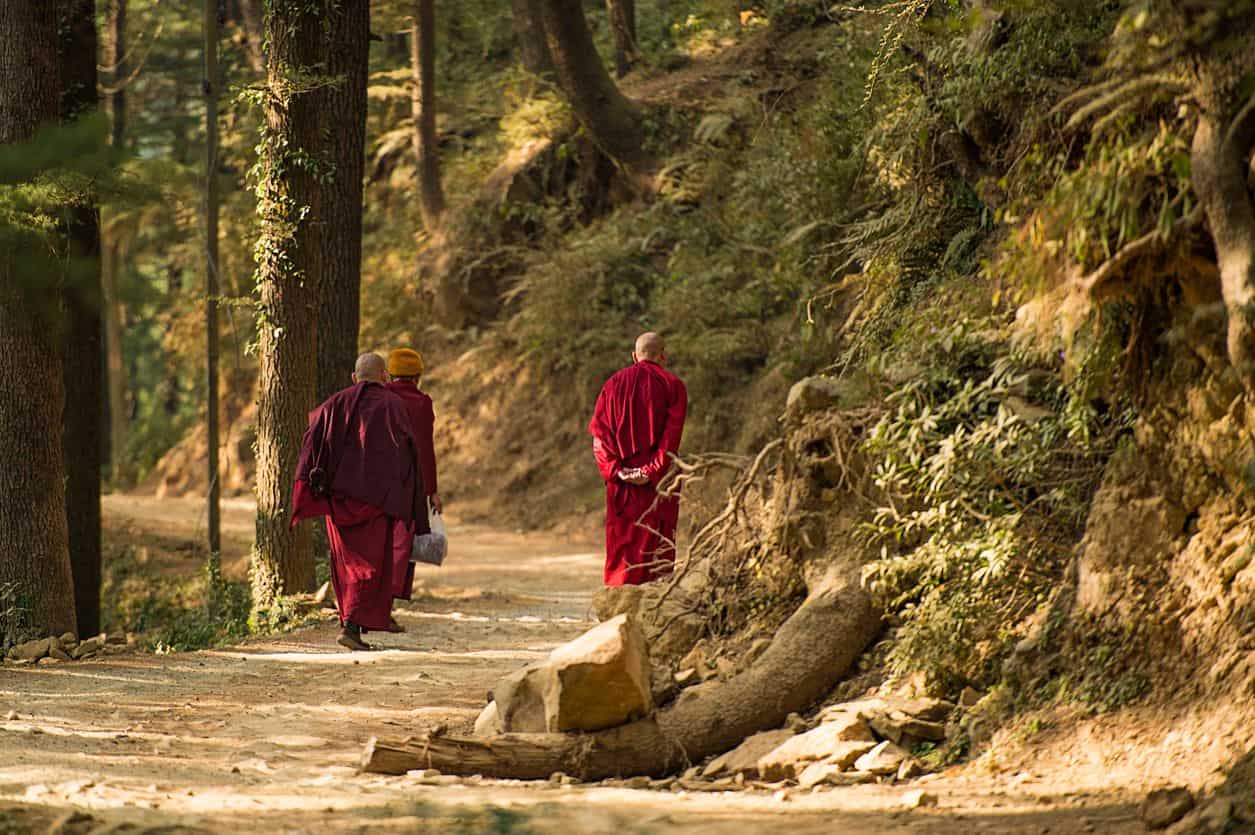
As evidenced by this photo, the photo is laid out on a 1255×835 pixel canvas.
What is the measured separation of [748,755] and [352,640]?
469cm

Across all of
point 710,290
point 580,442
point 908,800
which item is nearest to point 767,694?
point 908,800

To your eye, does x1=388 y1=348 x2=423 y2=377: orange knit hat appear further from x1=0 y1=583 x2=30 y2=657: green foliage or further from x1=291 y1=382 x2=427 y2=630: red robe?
x1=0 y1=583 x2=30 y2=657: green foliage

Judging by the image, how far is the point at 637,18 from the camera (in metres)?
28.9

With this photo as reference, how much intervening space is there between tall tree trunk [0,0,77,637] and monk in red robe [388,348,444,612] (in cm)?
290

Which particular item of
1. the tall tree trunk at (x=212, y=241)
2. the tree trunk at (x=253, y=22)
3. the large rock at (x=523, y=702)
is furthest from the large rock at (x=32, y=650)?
the tree trunk at (x=253, y=22)

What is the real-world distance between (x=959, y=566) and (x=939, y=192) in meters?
3.06

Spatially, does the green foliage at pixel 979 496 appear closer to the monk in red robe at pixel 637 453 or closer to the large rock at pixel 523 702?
the large rock at pixel 523 702

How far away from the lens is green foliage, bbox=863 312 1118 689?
674cm

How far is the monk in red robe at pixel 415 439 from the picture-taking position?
10.9 meters

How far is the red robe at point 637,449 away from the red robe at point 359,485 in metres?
1.61

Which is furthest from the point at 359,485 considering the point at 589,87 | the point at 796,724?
the point at 589,87

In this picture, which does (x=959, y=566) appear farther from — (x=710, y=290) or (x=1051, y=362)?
(x=710, y=290)

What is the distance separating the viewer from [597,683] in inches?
263

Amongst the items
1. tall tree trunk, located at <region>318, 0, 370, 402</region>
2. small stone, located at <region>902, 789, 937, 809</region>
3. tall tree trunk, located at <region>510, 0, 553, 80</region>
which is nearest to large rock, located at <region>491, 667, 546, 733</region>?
small stone, located at <region>902, 789, 937, 809</region>
